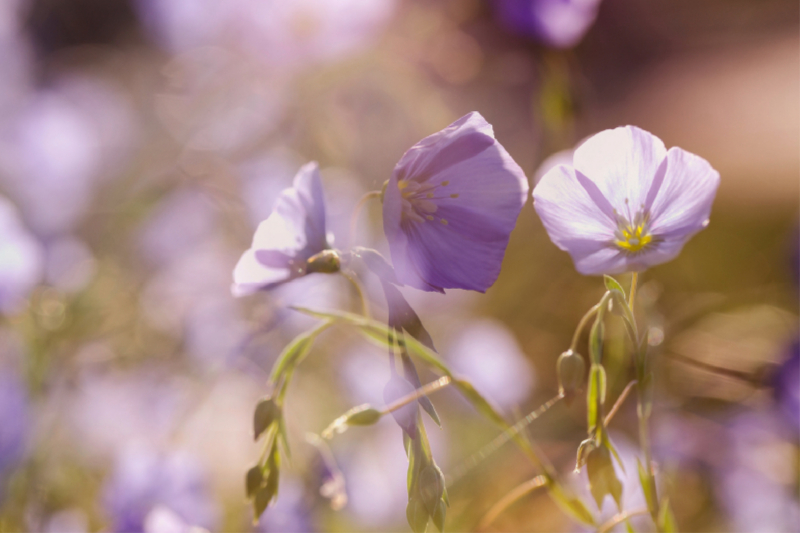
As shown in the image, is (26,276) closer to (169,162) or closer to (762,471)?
(169,162)

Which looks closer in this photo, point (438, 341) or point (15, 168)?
point (438, 341)

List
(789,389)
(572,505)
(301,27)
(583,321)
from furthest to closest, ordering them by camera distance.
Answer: (301,27) → (789,389) → (572,505) → (583,321)

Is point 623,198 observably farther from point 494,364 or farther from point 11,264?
point 494,364

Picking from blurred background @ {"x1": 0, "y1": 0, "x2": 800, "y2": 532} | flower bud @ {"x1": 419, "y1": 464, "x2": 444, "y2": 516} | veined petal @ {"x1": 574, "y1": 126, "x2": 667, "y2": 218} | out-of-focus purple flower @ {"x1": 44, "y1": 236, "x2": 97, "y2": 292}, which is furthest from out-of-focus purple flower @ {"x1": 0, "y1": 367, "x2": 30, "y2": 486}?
veined petal @ {"x1": 574, "y1": 126, "x2": 667, "y2": 218}

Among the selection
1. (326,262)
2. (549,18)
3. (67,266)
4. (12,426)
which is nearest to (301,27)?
(549,18)

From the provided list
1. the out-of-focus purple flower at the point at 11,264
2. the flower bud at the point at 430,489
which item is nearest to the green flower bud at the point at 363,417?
the flower bud at the point at 430,489

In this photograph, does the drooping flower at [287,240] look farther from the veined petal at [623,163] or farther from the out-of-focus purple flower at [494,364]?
the out-of-focus purple flower at [494,364]

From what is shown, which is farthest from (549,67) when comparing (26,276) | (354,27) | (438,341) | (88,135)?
(88,135)
